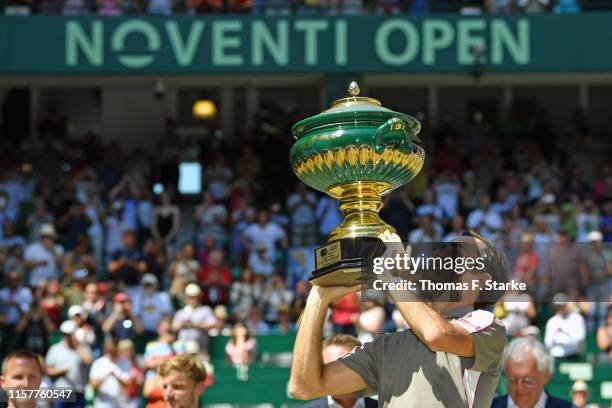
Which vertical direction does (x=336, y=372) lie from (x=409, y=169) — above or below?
below

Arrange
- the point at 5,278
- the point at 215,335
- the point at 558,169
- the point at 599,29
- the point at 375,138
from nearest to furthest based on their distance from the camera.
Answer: the point at 375,138 < the point at 215,335 < the point at 5,278 < the point at 599,29 < the point at 558,169

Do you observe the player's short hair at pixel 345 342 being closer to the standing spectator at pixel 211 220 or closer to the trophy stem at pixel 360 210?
the trophy stem at pixel 360 210

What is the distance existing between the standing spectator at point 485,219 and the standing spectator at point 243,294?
300 cm

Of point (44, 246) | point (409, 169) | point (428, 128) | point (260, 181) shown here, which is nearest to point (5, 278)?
point (44, 246)

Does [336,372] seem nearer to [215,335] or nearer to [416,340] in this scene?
[416,340]

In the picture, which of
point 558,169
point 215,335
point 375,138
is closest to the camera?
point 375,138

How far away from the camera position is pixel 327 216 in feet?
59.8

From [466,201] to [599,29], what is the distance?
2995 mm

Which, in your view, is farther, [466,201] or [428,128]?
[428,128]

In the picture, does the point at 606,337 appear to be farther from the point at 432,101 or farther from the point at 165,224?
the point at 432,101

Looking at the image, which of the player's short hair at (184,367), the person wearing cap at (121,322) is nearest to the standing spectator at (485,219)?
the person wearing cap at (121,322)

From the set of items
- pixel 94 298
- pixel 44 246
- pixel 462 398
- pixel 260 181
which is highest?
pixel 260 181

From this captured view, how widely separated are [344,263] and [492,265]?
53 cm

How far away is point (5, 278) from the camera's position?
54.6 ft
